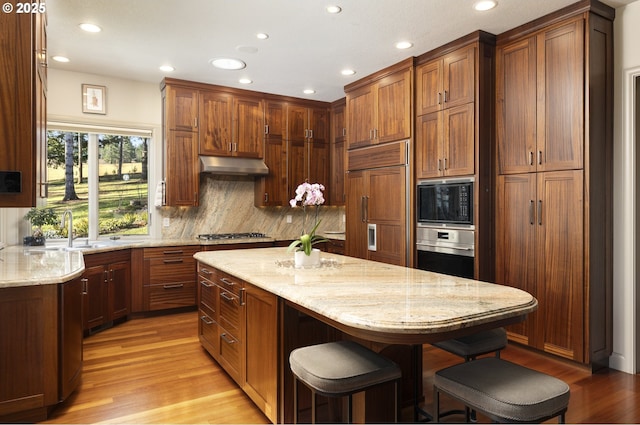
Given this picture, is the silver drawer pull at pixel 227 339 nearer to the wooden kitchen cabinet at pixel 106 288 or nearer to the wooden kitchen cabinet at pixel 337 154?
the wooden kitchen cabinet at pixel 106 288

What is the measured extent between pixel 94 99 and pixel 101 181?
977mm

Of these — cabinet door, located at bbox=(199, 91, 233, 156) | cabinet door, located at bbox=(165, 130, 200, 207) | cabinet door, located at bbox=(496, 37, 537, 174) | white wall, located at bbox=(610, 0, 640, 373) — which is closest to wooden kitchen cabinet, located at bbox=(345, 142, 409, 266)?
cabinet door, located at bbox=(496, 37, 537, 174)

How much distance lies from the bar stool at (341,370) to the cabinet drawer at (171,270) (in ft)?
11.1

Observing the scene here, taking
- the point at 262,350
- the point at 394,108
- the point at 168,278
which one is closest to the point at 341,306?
the point at 262,350

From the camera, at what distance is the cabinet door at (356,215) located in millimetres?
4910

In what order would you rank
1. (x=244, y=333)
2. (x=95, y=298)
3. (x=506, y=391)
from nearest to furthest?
(x=506, y=391), (x=244, y=333), (x=95, y=298)

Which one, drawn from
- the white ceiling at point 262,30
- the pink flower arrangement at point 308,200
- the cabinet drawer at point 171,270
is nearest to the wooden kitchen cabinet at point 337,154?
the white ceiling at point 262,30

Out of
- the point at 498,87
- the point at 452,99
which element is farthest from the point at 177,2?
the point at 498,87

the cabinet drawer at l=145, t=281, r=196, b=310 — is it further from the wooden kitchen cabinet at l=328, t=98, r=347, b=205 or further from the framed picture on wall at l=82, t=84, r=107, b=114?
the wooden kitchen cabinet at l=328, t=98, r=347, b=205

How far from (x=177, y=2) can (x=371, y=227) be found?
2.99 meters

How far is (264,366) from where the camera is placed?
7.43 ft

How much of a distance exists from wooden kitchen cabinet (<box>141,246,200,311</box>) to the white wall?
4225 millimetres

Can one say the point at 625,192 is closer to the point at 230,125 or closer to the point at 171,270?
the point at 230,125

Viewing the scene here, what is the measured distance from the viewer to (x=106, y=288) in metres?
4.23
